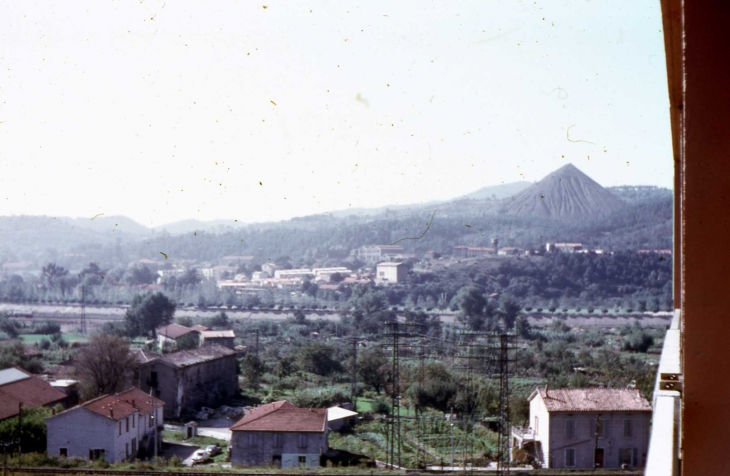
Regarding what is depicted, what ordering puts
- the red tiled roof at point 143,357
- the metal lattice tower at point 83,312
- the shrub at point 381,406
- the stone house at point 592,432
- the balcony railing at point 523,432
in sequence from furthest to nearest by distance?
the metal lattice tower at point 83,312 → the red tiled roof at point 143,357 → the shrub at point 381,406 → the balcony railing at point 523,432 → the stone house at point 592,432

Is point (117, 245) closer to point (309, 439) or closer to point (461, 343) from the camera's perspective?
point (461, 343)

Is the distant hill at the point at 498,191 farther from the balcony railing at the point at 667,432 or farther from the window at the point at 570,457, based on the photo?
the balcony railing at the point at 667,432

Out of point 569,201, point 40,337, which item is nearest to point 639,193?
point 569,201

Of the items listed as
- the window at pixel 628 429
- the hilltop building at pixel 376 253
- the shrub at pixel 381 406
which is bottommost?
the shrub at pixel 381 406

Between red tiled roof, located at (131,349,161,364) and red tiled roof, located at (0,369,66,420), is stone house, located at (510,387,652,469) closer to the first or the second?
red tiled roof, located at (131,349,161,364)

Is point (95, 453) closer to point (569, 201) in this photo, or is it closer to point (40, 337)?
point (40, 337)

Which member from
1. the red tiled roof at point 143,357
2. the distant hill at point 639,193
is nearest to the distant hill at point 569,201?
the distant hill at point 639,193
